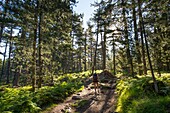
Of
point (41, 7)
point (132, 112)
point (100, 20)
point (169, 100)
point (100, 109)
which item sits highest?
point (100, 20)

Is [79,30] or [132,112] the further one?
[79,30]

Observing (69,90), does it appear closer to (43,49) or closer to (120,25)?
(43,49)

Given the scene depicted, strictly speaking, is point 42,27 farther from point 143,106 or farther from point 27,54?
point 143,106

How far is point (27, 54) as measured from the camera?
1448cm

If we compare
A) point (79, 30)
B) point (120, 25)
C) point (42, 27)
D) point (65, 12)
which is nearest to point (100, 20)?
point (79, 30)

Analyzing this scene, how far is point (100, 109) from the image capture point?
978 centimetres

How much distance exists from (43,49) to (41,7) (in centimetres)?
473

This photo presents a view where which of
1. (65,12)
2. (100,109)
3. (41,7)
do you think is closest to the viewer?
(100,109)

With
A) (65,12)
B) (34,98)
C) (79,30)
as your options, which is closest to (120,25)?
(65,12)

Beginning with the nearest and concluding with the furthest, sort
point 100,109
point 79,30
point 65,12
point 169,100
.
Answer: point 169,100 → point 100,109 → point 65,12 → point 79,30

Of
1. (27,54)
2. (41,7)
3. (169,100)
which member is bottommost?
(169,100)

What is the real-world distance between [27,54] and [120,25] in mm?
10637

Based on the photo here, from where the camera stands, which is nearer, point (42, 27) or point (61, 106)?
point (61, 106)

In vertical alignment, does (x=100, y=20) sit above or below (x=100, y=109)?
above
